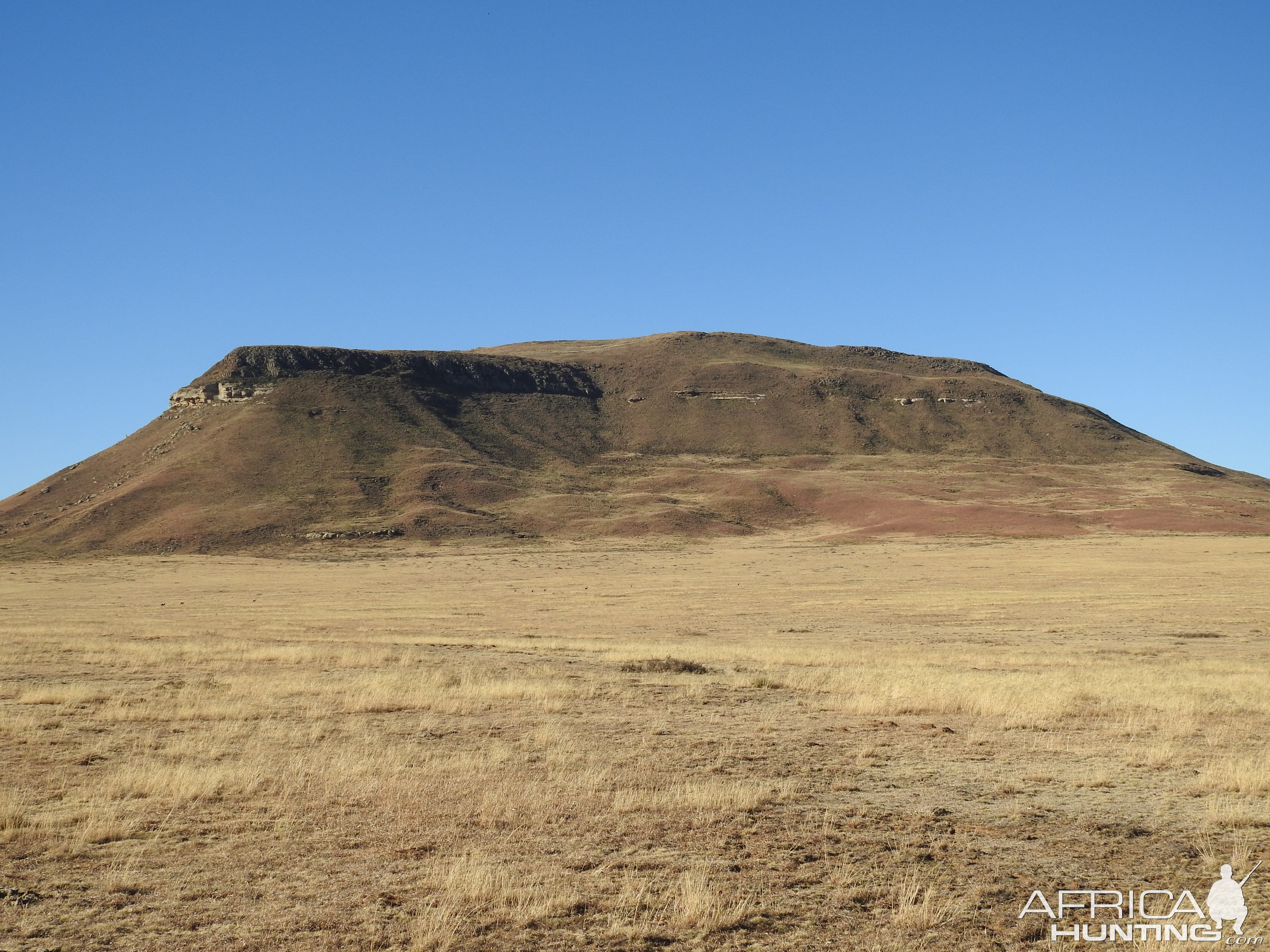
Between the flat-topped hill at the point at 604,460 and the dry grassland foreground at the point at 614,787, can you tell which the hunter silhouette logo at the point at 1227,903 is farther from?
the flat-topped hill at the point at 604,460

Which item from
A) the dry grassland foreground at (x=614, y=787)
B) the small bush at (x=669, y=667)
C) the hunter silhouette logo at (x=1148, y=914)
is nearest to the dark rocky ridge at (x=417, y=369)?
the dry grassland foreground at (x=614, y=787)

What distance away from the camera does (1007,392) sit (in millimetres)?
158500

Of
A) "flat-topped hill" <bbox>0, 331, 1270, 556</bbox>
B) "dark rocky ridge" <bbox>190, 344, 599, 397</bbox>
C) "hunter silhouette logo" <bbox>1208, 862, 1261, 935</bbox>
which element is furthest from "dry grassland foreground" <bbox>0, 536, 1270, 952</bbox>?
"dark rocky ridge" <bbox>190, 344, 599, 397</bbox>

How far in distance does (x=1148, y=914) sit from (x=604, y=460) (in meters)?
122

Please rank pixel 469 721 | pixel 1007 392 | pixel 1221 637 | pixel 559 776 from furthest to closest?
pixel 1007 392 < pixel 1221 637 < pixel 469 721 < pixel 559 776

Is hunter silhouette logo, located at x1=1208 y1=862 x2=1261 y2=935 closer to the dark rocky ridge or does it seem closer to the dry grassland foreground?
the dry grassland foreground

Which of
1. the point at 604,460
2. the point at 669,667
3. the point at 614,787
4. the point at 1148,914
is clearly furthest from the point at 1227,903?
the point at 604,460

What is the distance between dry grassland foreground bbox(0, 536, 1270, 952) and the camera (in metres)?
6.77

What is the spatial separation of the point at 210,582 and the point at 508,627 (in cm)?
3025

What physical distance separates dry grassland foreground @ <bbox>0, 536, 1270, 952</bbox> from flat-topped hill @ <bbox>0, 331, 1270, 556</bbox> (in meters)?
64.1

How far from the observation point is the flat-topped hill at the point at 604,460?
89.2 metres

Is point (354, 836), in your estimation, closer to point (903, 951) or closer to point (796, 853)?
point (796, 853)

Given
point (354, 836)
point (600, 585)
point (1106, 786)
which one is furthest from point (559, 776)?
point (600, 585)

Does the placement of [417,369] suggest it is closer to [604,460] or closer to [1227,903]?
[604,460]
